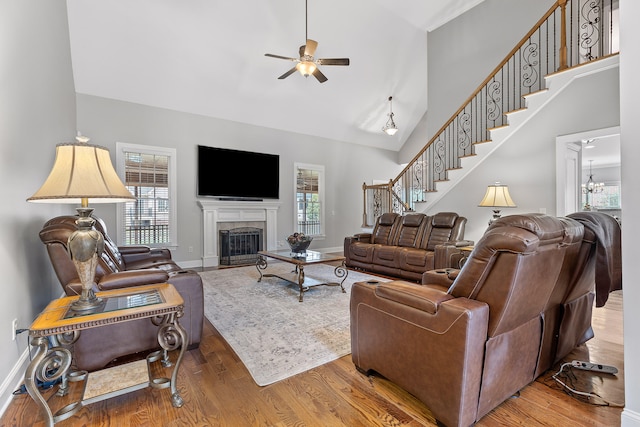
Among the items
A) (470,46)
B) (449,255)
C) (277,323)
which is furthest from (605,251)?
(470,46)

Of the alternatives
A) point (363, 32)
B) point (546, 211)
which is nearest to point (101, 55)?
point (363, 32)

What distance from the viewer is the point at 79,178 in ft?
5.31

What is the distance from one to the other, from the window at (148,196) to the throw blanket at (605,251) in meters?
6.06

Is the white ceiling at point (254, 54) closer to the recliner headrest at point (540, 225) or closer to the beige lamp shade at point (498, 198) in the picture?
the beige lamp shade at point (498, 198)

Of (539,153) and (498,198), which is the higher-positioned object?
(539,153)

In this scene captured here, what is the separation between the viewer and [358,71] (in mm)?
6875

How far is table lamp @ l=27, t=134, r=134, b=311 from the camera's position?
1.58m

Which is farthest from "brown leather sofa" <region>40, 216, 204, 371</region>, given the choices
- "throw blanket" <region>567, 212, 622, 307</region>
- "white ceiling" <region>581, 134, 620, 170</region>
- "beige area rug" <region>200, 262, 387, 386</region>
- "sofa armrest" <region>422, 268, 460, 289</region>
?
"white ceiling" <region>581, 134, 620, 170</region>

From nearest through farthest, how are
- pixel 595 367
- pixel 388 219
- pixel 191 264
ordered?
pixel 595 367 < pixel 388 219 < pixel 191 264

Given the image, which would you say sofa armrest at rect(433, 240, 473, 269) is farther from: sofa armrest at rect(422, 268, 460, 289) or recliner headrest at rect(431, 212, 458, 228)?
sofa armrest at rect(422, 268, 460, 289)

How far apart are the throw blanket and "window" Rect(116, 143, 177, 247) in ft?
19.9

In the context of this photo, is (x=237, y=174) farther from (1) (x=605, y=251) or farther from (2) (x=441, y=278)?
(1) (x=605, y=251)

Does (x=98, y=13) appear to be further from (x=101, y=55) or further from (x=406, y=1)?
(x=406, y=1)

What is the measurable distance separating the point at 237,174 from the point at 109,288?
4625 mm
